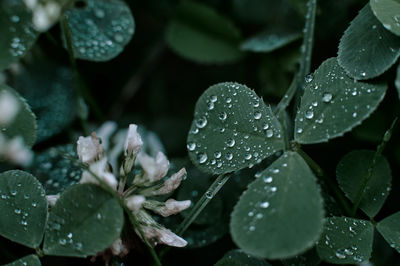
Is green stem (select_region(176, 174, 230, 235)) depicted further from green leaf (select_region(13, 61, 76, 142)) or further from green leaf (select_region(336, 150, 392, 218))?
Result: green leaf (select_region(13, 61, 76, 142))

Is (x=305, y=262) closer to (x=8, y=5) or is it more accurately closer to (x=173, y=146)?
(x=173, y=146)

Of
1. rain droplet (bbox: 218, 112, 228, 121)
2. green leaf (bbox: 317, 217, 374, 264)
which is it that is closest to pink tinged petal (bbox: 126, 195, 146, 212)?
rain droplet (bbox: 218, 112, 228, 121)

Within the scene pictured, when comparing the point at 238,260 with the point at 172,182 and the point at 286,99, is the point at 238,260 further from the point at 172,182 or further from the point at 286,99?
the point at 286,99

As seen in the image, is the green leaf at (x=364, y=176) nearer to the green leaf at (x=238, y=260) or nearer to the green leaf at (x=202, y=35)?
the green leaf at (x=238, y=260)

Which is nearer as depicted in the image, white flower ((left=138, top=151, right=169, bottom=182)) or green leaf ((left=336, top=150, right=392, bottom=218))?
white flower ((left=138, top=151, right=169, bottom=182))

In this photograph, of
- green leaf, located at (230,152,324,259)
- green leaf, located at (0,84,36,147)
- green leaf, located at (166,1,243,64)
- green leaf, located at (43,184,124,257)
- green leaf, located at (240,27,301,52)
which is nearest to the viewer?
green leaf, located at (230,152,324,259)

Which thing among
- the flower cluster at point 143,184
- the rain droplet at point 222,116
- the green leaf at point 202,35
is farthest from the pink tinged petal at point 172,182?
the green leaf at point 202,35
